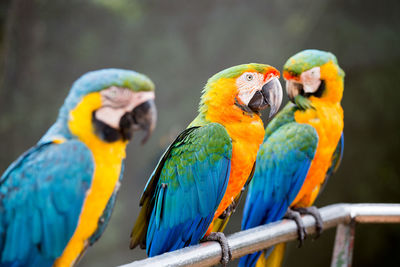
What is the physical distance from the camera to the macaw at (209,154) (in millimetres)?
1089

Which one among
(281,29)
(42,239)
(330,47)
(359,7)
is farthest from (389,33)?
(42,239)

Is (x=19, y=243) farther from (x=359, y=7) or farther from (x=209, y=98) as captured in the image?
(x=359, y=7)

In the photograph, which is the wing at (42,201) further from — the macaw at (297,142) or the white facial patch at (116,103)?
the macaw at (297,142)

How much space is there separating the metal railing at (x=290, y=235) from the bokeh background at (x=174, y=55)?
0.53 meters

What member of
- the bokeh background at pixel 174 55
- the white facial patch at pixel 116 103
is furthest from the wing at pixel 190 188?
the bokeh background at pixel 174 55

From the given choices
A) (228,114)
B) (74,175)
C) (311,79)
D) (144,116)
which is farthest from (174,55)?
(74,175)

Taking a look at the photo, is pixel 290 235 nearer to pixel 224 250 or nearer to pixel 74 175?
pixel 224 250

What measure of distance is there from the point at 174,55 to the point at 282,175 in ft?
3.45

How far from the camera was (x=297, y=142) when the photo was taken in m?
1.44

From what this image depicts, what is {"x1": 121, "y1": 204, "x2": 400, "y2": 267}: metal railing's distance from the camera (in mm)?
1007

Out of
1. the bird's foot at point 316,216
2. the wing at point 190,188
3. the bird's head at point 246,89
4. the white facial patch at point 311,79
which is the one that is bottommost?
the wing at point 190,188

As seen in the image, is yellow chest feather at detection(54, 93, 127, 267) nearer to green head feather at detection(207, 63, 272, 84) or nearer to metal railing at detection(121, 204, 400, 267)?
metal railing at detection(121, 204, 400, 267)

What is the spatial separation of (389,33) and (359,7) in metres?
0.31

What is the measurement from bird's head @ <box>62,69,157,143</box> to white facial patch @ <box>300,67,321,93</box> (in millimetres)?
674
